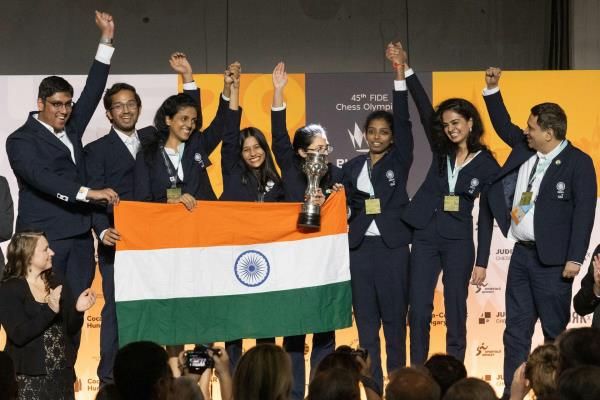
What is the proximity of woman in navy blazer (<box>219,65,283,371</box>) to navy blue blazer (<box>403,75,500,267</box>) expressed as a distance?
0.84 m

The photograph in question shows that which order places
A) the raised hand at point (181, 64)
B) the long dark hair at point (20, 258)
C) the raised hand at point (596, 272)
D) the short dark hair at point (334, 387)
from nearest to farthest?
the short dark hair at point (334, 387) → the long dark hair at point (20, 258) → the raised hand at point (596, 272) → the raised hand at point (181, 64)

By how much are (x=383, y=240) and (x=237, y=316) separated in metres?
1.00

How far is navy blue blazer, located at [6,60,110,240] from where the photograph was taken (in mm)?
5680

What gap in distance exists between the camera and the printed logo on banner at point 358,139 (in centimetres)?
747

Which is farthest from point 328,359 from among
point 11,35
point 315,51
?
point 11,35

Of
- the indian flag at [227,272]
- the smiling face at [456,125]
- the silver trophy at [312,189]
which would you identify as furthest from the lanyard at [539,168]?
the silver trophy at [312,189]

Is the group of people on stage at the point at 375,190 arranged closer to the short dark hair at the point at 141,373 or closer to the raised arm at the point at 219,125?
the raised arm at the point at 219,125

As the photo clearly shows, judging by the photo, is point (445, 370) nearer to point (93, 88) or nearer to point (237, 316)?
point (237, 316)

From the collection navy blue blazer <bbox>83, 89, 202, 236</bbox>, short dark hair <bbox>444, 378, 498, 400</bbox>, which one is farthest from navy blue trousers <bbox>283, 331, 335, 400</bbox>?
short dark hair <bbox>444, 378, 498, 400</bbox>

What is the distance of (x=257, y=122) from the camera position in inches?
292

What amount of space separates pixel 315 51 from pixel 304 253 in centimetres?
308

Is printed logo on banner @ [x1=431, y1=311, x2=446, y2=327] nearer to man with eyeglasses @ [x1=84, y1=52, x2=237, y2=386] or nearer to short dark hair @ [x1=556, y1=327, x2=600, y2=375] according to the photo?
man with eyeglasses @ [x1=84, y1=52, x2=237, y2=386]

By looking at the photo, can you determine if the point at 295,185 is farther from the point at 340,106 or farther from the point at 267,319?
the point at 340,106

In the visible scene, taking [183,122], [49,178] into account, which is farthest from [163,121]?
[49,178]
